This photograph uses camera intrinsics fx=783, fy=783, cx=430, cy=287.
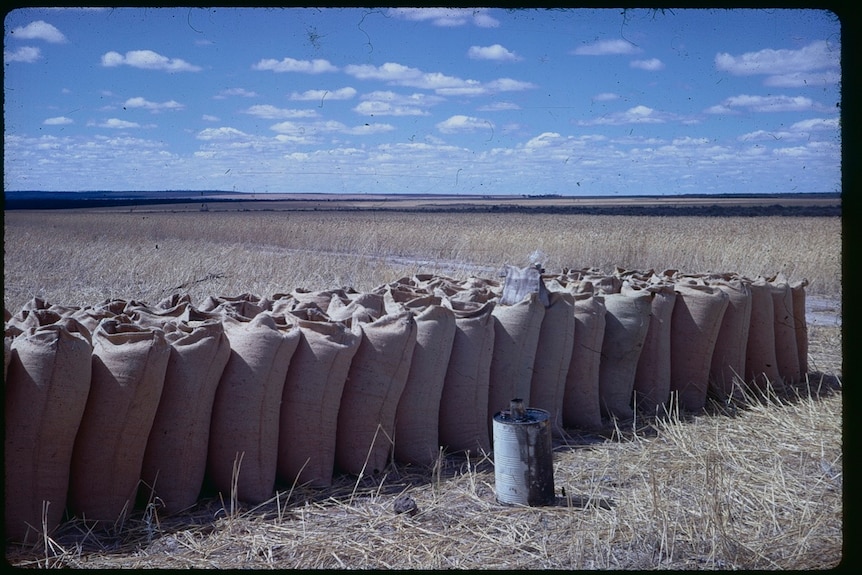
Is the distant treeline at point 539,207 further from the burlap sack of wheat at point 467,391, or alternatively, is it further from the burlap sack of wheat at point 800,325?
the burlap sack of wheat at point 800,325

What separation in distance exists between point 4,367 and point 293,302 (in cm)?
234

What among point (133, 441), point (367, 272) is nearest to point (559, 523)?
point (133, 441)

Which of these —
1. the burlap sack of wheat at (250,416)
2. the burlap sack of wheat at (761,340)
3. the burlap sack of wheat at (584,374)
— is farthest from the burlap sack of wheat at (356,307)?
the burlap sack of wheat at (761,340)

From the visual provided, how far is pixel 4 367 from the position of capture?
325 centimetres

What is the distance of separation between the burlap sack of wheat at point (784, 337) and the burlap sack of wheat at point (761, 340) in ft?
0.72

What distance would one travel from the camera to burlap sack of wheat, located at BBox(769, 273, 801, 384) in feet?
21.5

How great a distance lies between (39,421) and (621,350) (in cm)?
376

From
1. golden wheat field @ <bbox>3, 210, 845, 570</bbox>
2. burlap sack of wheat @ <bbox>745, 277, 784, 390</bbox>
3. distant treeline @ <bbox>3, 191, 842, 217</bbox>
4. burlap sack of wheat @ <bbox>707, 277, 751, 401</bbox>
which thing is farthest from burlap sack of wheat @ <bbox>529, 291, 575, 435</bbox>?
distant treeline @ <bbox>3, 191, 842, 217</bbox>

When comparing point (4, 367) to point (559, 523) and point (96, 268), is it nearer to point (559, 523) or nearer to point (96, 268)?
point (559, 523)

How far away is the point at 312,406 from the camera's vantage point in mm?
4059

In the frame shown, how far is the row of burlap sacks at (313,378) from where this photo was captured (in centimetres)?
341

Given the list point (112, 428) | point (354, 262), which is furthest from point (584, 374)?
point (354, 262)

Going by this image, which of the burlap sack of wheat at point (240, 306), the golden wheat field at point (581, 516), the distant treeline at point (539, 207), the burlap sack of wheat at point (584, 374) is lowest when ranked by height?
the golden wheat field at point (581, 516)
